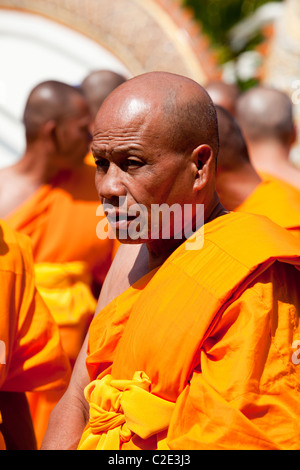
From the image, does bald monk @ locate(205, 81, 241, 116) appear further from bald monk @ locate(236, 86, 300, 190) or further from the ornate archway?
the ornate archway

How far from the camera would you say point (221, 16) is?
15312mm

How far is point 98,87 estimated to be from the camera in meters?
5.77

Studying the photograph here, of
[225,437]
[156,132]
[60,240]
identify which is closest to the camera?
[225,437]

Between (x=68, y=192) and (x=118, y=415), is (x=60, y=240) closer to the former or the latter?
(x=68, y=192)

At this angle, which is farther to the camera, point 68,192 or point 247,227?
point 68,192

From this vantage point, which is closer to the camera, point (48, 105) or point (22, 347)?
point (22, 347)

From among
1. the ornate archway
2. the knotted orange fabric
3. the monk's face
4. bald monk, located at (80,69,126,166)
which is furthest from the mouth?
the ornate archway

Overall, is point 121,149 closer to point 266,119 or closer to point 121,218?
point 121,218

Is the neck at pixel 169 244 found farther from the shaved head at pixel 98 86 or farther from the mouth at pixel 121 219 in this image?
the shaved head at pixel 98 86

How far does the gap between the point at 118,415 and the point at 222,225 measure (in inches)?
22.4

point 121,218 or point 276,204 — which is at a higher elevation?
point 121,218

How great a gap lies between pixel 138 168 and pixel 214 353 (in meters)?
0.54

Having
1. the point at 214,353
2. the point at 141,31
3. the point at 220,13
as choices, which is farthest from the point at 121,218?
the point at 220,13
